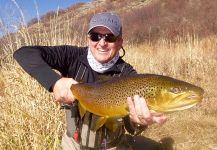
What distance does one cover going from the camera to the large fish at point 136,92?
2416 millimetres

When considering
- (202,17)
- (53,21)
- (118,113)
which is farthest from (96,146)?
(202,17)

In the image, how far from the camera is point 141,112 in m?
2.48

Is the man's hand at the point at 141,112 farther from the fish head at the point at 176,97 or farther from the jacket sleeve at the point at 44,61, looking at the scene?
the jacket sleeve at the point at 44,61

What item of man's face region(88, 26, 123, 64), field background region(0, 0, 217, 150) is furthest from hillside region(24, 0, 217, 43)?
man's face region(88, 26, 123, 64)

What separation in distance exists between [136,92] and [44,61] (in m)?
0.77

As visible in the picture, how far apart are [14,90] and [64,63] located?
1.56 metres

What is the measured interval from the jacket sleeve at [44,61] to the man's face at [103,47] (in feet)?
0.72

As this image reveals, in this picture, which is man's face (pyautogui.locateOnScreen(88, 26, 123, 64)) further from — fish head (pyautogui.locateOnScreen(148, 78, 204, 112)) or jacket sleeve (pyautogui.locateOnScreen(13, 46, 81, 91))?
fish head (pyautogui.locateOnScreen(148, 78, 204, 112))

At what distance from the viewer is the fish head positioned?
7.87ft

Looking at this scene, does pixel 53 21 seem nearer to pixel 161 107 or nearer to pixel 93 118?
pixel 93 118

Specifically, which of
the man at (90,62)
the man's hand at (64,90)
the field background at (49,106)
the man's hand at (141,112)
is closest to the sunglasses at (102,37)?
the man at (90,62)

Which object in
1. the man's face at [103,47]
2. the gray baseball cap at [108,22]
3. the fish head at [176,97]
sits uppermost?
the gray baseball cap at [108,22]

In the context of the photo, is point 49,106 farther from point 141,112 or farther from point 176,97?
point 176,97

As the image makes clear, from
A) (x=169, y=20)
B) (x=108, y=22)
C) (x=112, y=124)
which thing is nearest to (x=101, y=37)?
(x=108, y=22)
